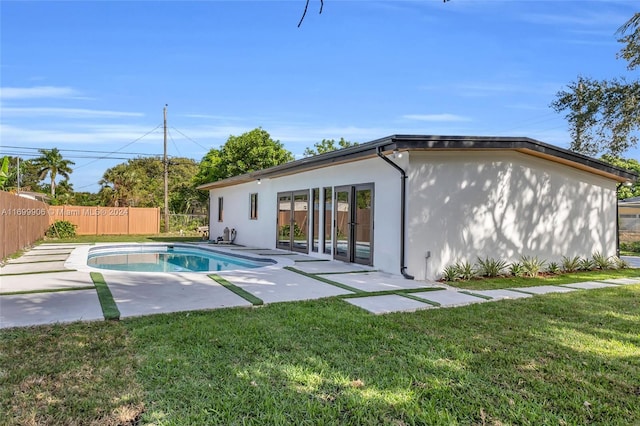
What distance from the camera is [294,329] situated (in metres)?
4.45

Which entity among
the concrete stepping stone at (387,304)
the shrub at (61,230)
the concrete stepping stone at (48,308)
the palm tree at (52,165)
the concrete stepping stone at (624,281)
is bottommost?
the concrete stepping stone at (624,281)

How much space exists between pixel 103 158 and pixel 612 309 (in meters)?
35.7

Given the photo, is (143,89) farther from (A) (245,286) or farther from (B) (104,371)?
(B) (104,371)

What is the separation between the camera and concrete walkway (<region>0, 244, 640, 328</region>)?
5.26m

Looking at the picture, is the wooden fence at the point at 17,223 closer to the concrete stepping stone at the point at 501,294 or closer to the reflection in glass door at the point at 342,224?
the reflection in glass door at the point at 342,224

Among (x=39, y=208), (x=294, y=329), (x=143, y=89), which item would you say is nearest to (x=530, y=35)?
(x=294, y=329)

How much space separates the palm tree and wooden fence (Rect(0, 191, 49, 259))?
973 inches

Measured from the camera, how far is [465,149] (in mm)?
8680

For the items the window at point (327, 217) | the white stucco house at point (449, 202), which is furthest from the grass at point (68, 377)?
the window at point (327, 217)

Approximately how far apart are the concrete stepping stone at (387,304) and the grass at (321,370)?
0.43 meters

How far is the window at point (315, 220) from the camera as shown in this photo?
12203mm

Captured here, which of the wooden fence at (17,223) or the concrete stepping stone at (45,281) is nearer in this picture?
the concrete stepping stone at (45,281)

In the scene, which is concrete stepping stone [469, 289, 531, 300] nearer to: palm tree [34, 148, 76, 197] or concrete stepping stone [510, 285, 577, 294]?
concrete stepping stone [510, 285, 577, 294]

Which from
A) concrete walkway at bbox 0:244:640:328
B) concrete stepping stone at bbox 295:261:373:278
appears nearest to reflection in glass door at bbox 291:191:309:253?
concrete stepping stone at bbox 295:261:373:278
